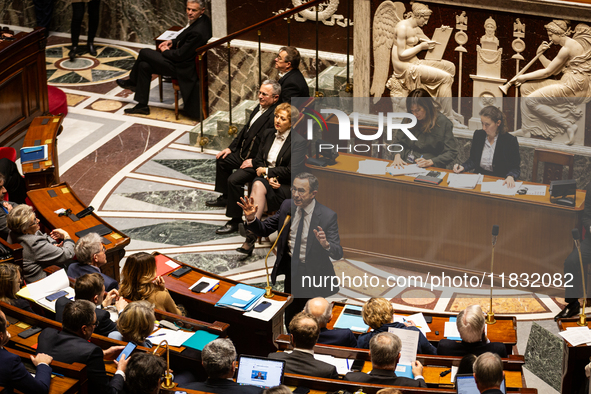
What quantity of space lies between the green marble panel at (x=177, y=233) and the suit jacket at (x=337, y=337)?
2530 mm

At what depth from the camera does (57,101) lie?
9.28m

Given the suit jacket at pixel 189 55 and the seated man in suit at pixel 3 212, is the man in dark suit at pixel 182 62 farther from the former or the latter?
the seated man in suit at pixel 3 212

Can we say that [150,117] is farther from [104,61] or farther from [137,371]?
[137,371]

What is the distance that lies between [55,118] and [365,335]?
428cm

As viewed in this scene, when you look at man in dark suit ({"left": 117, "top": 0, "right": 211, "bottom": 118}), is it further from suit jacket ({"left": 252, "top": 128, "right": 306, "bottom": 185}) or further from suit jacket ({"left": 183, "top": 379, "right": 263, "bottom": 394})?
suit jacket ({"left": 183, "top": 379, "right": 263, "bottom": 394})

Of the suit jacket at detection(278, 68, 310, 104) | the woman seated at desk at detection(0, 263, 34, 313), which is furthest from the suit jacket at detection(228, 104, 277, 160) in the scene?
the woman seated at desk at detection(0, 263, 34, 313)

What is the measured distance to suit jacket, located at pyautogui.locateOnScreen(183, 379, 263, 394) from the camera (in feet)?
12.0

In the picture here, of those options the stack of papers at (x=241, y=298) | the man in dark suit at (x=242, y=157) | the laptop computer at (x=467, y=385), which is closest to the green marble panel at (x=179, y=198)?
the man in dark suit at (x=242, y=157)

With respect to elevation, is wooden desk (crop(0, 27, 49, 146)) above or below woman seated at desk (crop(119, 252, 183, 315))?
above

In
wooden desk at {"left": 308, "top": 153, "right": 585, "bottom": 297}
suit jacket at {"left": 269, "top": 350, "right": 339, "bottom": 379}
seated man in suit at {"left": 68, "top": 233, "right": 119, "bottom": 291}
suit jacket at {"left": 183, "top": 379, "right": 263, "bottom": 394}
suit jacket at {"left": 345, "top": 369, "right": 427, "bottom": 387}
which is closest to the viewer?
suit jacket at {"left": 183, "top": 379, "right": 263, "bottom": 394}

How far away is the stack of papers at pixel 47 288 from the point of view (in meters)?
4.72

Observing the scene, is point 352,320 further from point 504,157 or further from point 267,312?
point 504,157

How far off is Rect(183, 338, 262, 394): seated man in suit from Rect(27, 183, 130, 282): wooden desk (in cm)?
207

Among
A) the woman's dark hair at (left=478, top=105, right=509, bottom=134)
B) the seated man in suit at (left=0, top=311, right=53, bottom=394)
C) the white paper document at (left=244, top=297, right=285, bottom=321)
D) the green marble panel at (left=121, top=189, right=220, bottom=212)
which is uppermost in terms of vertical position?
the woman's dark hair at (left=478, top=105, right=509, bottom=134)
